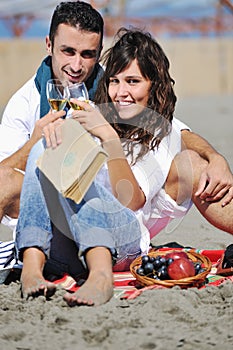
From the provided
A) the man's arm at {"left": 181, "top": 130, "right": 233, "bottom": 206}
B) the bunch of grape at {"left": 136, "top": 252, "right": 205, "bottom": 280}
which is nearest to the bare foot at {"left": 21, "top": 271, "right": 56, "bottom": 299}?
the bunch of grape at {"left": 136, "top": 252, "right": 205, "bottom": 280}

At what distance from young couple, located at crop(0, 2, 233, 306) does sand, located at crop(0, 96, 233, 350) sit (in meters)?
0.09

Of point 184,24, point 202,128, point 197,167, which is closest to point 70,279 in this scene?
point 197,167

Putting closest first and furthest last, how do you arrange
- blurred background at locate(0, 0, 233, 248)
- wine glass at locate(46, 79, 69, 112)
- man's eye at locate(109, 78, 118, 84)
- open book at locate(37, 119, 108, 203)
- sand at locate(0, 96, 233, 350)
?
sand at locate(0, 96, 233, 350) → open book at locate(37, 119, 108, 203) → wine glass at locate(46, 79, 69, 112) → man's eye at locate(109, 78, 118, 84) → blurred background at locate(0, 0, 233, 248)

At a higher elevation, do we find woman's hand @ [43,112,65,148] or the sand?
woman's hand @ [43,112,65,148]

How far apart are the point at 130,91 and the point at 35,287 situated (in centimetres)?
128

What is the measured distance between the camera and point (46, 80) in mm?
4148

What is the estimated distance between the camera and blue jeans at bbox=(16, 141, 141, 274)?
3.09m

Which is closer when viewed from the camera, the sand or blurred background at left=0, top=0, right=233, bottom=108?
the sand

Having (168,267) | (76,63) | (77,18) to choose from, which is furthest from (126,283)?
(77,18)

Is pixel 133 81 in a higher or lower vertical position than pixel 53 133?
higher

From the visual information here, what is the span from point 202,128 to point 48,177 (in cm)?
884

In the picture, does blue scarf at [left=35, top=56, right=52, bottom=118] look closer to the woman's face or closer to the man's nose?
the man's nose

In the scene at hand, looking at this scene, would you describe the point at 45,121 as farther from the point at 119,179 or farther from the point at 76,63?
the point at 76,63

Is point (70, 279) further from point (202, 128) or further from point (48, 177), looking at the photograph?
point (202, 128)
